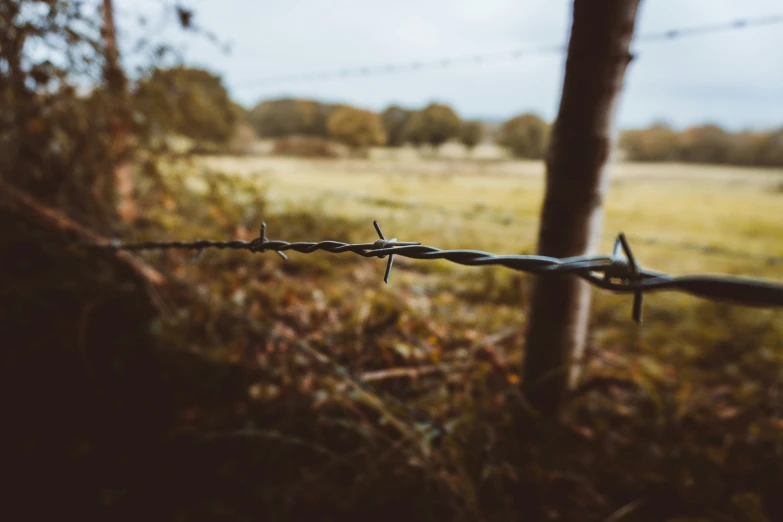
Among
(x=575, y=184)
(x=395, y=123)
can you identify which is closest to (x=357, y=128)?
(x=395, y=123)

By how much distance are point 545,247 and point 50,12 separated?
357 centimetres

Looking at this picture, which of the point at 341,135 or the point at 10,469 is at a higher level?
the point at 341,135

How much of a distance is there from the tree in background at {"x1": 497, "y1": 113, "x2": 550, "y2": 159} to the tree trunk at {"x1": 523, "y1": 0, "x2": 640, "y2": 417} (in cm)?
587

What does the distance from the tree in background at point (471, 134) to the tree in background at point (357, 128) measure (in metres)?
1.24

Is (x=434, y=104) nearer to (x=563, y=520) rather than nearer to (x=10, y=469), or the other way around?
(x=563, y=520)

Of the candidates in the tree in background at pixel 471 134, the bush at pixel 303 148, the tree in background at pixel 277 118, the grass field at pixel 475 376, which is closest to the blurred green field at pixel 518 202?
the bush at pixel 303 148

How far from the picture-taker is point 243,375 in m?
2.79

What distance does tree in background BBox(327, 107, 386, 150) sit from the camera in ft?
21.0

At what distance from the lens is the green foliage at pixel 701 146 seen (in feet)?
37.4

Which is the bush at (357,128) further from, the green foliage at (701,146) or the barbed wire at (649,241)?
the green foliage at (701,146)

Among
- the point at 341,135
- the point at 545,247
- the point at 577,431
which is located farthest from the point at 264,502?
the point at 341,135

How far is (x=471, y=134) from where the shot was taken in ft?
20.2

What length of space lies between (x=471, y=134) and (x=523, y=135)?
1729 mm

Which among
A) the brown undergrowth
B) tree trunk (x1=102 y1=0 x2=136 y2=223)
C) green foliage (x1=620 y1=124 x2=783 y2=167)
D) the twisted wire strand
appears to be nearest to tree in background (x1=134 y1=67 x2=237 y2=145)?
tree trunk (x1=102 y1=0 x2=136 y2=223)
